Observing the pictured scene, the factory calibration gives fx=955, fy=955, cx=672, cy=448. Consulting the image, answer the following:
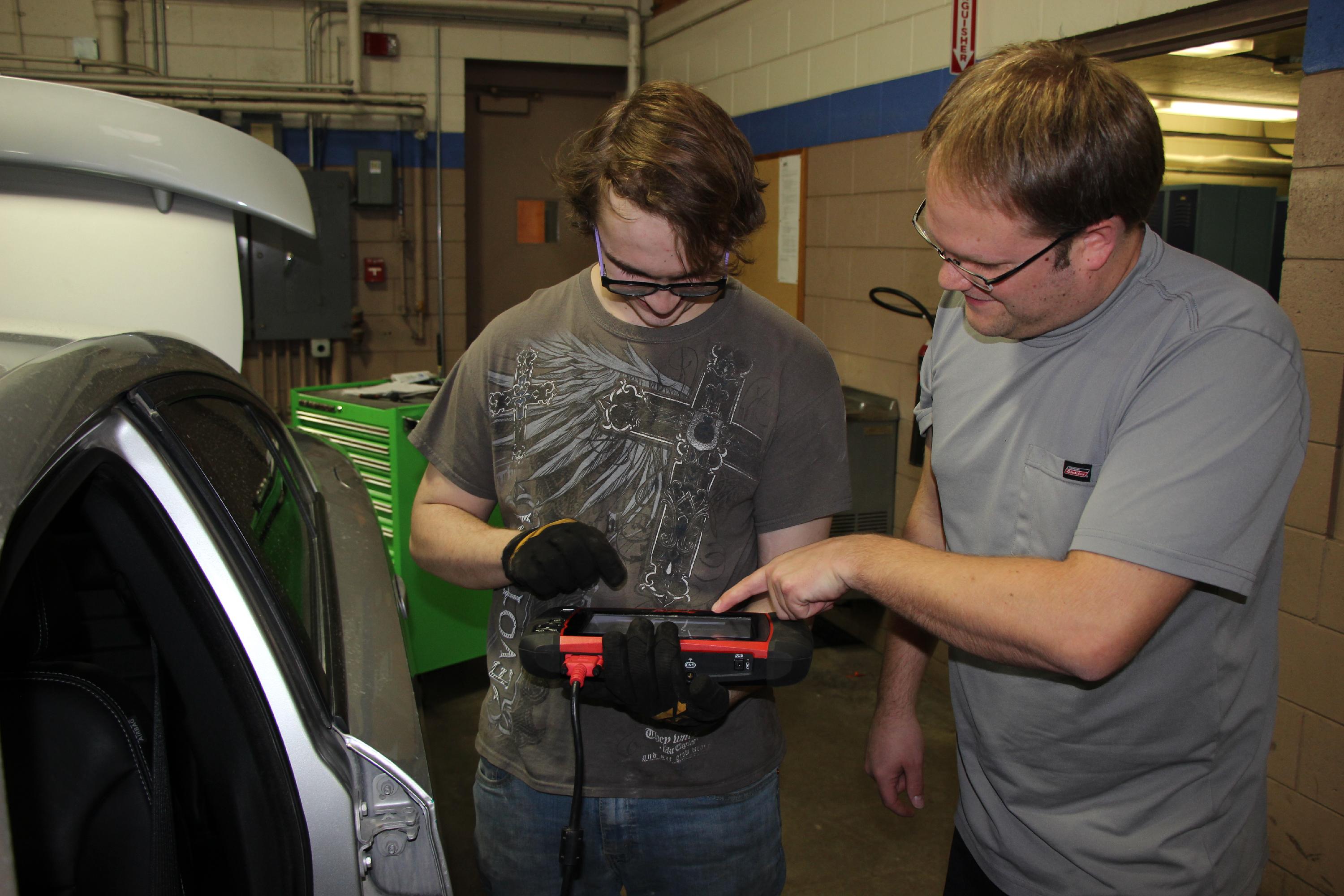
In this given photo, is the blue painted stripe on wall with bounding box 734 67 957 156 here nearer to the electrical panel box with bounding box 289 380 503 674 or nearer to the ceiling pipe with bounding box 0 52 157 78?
the electrical panel box with bounding box 289 380 503 674

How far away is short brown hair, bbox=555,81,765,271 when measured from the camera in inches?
50.1

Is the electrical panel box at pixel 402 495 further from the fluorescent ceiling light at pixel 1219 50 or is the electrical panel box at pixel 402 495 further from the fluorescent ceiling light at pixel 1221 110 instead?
the fluorescent ceiling light at pixel 1221 110

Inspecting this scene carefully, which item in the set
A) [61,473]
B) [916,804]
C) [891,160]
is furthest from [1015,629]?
[891,160]

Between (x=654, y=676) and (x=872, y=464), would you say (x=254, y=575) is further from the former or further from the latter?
(x=872, y=464)

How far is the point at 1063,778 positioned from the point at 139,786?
1194 mm

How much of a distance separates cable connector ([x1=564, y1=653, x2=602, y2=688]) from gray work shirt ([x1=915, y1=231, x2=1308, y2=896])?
0.56 m

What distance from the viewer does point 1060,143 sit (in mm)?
1094

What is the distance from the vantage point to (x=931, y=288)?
12.2 feet

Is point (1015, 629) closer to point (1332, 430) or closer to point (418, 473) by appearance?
point (1332, 430)

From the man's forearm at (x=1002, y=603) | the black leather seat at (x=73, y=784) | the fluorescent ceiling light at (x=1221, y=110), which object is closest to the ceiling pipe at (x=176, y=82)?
the fluorescent ceiling light at (x=1221, y=110)

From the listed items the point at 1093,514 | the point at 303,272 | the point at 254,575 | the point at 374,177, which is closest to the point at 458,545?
the point at 254,575

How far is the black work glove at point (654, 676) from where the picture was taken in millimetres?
1222

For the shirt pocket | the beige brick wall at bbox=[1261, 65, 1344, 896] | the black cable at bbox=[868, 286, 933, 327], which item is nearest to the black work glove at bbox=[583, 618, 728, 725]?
the shirt pocket

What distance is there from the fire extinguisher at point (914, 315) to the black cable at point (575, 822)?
8.00 ft
